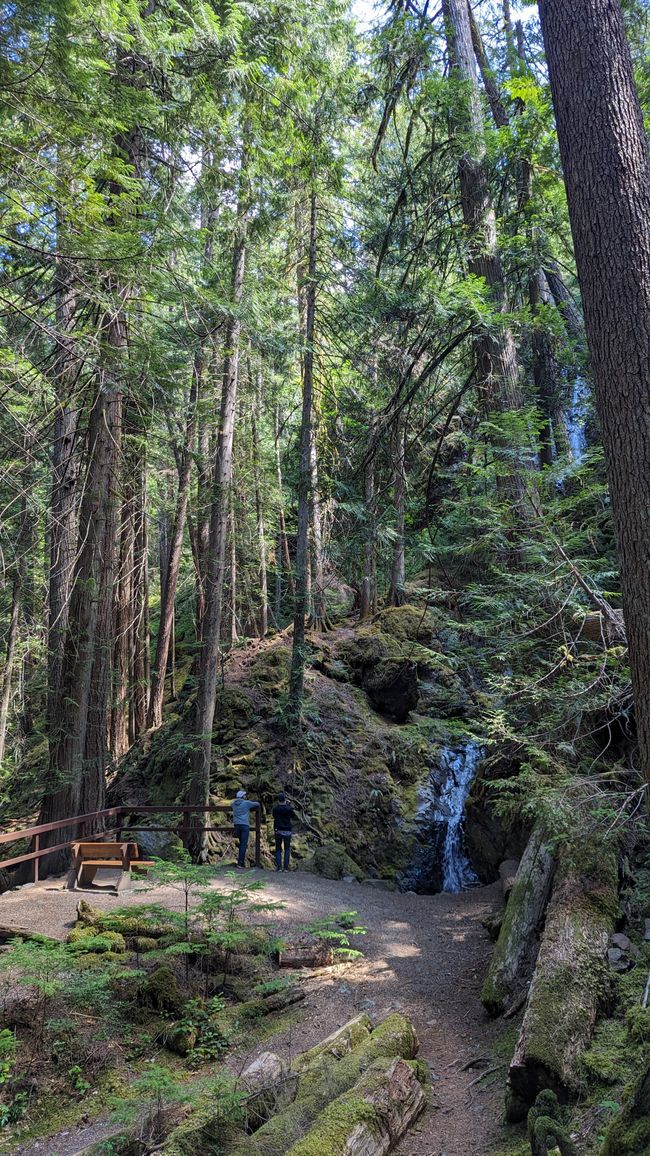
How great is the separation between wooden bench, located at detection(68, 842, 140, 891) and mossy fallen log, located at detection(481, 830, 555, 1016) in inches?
212

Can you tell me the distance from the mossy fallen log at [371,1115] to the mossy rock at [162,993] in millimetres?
2838

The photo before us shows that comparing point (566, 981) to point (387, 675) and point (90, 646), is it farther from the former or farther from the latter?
point (387, 675)

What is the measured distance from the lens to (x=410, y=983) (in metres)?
7.44

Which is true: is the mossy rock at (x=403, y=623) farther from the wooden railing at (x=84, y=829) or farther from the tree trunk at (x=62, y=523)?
the tree trunk at (x=62, y=523)

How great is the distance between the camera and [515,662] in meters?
7.08

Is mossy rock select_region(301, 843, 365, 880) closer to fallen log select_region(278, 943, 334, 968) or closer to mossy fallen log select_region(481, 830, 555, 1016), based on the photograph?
fallen log select_region(278, 943, 334, 968)

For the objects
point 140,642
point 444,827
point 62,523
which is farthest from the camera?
point 140,642

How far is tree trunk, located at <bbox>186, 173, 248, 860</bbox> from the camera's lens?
1287 centimetres

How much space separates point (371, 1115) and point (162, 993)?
3.44 m

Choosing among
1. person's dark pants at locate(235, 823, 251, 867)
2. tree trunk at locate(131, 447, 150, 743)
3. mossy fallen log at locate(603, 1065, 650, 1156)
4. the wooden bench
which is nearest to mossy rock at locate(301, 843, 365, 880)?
person's dark pants at locate(235, 823, 251, 867)

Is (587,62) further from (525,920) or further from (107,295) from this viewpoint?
(525,920)

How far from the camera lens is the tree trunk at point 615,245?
3.52 metres

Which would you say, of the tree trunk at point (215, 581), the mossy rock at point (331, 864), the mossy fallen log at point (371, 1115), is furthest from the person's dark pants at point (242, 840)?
the mossy fallen log at point (371, 1115)

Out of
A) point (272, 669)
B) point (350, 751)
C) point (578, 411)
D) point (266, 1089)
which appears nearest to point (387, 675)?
point (350, 751)
